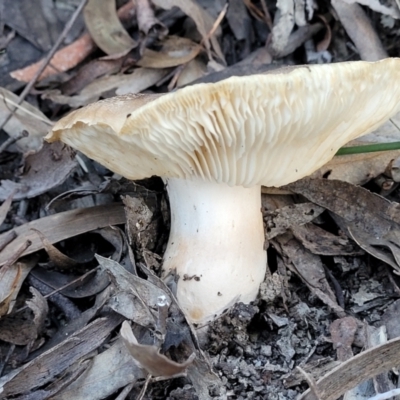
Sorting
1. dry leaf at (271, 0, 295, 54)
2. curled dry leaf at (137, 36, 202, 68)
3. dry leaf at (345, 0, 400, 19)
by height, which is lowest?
curled dry leaf at (137, 36, 202, 68)

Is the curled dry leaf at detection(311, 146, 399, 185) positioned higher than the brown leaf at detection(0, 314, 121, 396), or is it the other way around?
the curled dry leaf at detection(311, 146, 399, 185)

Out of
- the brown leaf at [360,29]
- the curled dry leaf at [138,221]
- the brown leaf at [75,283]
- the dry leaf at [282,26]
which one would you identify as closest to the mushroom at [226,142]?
the curled dry leaf at [138,221]

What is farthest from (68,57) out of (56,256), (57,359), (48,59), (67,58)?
(57,359)

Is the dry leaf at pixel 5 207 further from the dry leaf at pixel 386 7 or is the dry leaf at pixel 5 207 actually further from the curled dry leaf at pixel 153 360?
the dry leaf at pixel 386 7

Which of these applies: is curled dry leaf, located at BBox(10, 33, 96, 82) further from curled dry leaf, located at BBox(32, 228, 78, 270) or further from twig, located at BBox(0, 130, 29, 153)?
curled dry leaf, located at BBox(32, 228, 78, 270)

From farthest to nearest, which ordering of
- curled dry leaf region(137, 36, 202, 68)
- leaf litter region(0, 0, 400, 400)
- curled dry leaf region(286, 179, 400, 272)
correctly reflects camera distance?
curled dry leaf region(137, 36, 202, 68)
curled dry leaf region(286, 179, 400, 272)
leaf litter region(0, 0, 400, 400)

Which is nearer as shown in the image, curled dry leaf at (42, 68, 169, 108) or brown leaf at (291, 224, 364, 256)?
brown leaf at (291, 224, 364, 256)

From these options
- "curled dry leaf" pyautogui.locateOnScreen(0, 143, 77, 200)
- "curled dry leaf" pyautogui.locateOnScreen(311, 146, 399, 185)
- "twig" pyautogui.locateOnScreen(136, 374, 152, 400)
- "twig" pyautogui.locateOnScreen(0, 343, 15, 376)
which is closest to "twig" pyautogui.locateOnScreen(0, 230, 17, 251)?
"curled dry leaf" pyautogui.locateOnScreen(0, 143, 77, 200)
